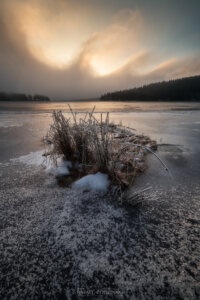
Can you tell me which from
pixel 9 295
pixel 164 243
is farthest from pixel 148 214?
pixel 9 295

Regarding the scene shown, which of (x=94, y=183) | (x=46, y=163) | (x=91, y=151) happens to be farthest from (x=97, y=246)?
(x=46, y=163)

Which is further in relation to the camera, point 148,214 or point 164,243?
point 148,214

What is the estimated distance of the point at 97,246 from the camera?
3.10 ft

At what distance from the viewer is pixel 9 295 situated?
71 cm

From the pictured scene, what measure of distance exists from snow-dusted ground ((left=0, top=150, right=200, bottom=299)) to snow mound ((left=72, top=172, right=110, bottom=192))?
8cm

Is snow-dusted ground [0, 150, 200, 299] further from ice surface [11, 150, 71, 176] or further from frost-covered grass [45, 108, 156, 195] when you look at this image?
ice surface [11, 150, 71, 176]

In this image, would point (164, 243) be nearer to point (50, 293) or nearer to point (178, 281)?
point (178, 281)

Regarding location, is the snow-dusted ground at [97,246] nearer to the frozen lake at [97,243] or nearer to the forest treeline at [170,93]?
the frozen lake at [97,243]

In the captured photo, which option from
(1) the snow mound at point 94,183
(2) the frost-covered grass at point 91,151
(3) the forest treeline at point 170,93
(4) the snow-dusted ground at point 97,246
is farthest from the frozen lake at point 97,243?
(3) the forest treeline at point 170,93

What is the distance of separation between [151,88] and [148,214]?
5791 cm

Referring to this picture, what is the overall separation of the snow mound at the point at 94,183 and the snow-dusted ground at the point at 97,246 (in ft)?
0.27

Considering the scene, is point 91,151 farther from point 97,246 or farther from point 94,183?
point 97,246

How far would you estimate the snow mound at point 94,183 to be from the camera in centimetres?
154

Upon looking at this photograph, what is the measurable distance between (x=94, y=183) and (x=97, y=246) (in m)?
0.68
